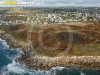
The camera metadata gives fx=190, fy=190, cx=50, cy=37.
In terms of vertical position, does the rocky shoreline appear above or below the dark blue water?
above

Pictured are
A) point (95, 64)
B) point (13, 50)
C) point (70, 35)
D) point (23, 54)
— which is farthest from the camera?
point (70, 35)

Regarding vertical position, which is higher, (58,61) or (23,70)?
(58,61)

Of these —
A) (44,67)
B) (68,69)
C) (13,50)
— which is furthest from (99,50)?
(13,50)

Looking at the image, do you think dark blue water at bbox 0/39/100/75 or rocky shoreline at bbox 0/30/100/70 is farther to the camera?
rocky shoreline at bbox 0/30/100/70

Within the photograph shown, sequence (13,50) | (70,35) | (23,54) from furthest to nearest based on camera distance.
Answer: (70,35) < (13,50) < (23,54)

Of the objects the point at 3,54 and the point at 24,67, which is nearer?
the point at 24,67

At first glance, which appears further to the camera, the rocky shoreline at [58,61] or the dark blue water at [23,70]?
the rocky shoreline at [58,61]

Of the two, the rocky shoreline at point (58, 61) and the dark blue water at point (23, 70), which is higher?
the rocky shoreline at point (58, 61)

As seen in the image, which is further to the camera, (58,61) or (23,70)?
(58,61)

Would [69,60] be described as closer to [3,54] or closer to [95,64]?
[95,64]

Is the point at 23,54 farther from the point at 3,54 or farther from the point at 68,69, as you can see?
the point at 68,69
